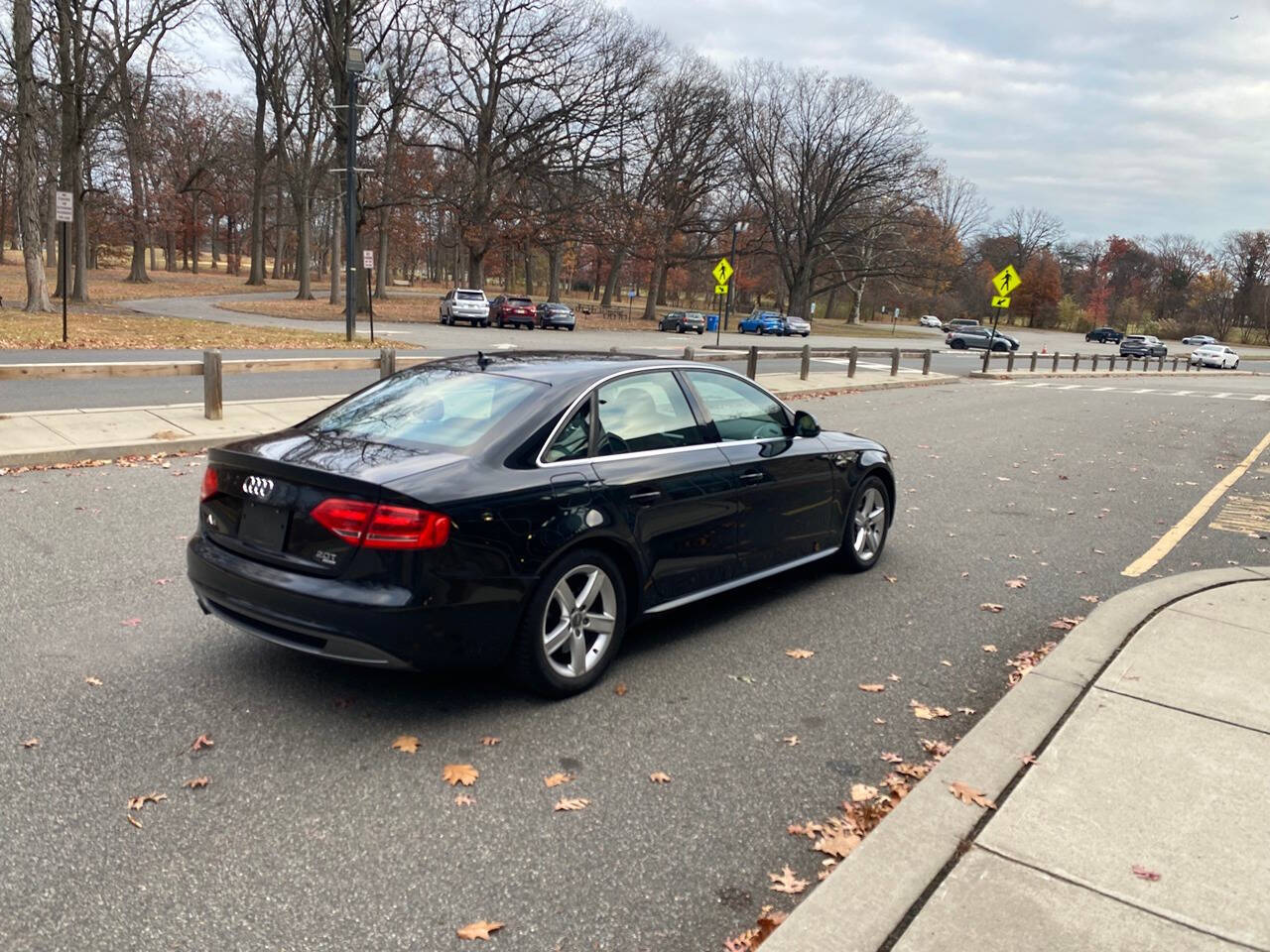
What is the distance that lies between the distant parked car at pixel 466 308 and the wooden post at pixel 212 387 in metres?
31.4

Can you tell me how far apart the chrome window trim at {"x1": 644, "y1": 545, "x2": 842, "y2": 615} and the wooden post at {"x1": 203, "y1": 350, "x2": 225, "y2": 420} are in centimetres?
739

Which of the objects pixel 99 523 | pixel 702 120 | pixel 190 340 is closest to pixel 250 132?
pixel 702 120

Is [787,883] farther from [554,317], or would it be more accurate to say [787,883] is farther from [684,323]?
[684,323]

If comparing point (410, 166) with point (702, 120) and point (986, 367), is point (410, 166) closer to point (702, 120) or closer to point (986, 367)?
point (702, 120)

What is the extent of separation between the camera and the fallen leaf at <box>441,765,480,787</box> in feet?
11.9

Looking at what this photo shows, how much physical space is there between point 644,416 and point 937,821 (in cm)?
240

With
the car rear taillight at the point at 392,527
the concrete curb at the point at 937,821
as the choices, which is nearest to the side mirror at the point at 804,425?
the concrete curb at the point at 937,821

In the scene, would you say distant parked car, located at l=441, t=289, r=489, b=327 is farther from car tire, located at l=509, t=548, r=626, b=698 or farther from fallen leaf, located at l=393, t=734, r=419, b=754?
fallen leaf, located at l=393, t=734, r=419, b=754

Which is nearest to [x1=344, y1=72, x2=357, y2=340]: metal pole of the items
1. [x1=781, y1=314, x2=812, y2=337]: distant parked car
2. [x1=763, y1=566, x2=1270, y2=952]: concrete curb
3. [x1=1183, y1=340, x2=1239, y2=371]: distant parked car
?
[x1=763, y1=566, x2=1270, y2=952]: concrete curb

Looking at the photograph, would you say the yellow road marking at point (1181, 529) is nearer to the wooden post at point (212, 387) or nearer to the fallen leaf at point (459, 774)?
the fallen leaf at point (459, 774)

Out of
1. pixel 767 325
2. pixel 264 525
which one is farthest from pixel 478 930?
pixel 767 325

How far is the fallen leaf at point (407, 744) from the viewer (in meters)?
3.83

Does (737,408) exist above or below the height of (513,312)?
above

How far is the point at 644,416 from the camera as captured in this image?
4.95m
